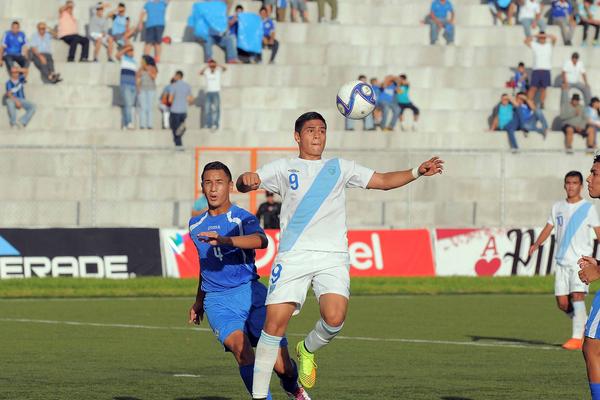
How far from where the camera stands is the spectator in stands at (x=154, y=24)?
37469 millimetres

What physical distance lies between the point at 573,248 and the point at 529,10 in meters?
23.3

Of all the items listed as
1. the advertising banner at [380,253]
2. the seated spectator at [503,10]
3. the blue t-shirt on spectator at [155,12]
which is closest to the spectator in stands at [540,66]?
the seated spectator at [503,10]

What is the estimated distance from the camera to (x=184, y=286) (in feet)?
90.1

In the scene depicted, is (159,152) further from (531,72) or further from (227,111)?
(531,72)

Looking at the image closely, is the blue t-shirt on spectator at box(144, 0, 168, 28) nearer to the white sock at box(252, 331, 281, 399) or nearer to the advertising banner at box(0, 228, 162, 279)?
the advertising banner at box(0, 228, 162, 279)

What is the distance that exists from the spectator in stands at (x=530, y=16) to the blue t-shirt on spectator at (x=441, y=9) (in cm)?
200

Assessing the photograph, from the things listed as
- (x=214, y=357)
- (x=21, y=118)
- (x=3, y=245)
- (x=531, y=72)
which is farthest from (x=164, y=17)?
(x=214, y=357)

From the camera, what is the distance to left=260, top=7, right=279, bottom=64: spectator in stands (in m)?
38.2

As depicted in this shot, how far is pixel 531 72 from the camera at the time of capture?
39.3 meters

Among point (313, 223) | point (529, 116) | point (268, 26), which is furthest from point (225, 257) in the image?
point (268, 26)

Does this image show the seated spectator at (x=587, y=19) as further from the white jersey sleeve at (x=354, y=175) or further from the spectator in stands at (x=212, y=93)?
the white jersey sleeve at (x=354, y=175)

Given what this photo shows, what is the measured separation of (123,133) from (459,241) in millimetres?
9704

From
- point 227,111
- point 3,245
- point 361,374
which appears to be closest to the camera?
point 361,374

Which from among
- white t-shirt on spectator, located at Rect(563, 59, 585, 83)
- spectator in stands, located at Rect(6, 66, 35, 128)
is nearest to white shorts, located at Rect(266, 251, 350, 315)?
spectator in stands, located at Rect(6, 66, 35, 128)
